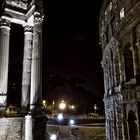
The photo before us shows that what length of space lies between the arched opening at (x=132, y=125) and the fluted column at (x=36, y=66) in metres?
7.19

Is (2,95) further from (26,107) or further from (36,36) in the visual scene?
(36,36)

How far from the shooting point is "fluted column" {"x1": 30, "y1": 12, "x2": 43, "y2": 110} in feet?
51.5

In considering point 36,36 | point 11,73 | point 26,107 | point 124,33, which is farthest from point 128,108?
point 11,73

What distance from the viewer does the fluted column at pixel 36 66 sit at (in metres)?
15.7

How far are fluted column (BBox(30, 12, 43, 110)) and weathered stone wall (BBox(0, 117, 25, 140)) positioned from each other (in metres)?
1.31

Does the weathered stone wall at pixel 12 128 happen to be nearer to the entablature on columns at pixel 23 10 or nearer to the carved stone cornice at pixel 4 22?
the carved stone cornice at pixel 4 22

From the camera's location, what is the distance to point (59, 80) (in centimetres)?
7625

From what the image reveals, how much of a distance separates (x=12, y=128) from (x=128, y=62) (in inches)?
416

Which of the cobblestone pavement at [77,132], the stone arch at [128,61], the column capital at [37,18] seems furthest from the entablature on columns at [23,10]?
the cobblestone pavement at [77,132]

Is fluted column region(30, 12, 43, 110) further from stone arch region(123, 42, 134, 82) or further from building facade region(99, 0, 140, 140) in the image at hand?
stone arch region(123, 42, 134, 82)

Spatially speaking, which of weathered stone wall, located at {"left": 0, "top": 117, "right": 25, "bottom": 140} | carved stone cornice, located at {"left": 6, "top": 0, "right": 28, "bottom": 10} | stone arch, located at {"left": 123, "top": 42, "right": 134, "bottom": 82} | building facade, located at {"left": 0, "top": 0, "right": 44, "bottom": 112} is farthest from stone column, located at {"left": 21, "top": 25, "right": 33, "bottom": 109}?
stone arch, located at {"left": 123, "top": 42, "right": 134, "bottom": 82}

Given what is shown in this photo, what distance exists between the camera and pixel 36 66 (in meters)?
16.3

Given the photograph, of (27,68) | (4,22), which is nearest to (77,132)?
(27,68)

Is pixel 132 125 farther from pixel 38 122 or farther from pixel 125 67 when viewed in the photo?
pixel 38 122
